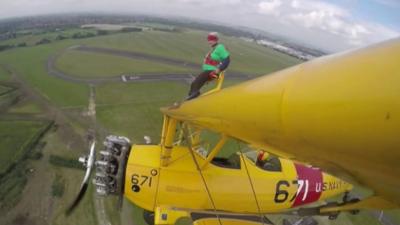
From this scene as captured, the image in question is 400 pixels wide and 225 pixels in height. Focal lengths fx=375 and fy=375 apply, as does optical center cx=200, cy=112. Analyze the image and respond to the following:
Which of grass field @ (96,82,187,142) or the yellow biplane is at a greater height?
the yellow biplane

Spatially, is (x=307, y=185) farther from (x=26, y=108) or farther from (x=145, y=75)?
(x=145, y=75)

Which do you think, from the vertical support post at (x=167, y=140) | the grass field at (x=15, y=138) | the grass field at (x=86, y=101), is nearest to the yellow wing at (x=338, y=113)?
the vertical support post at (x=167, y=140)

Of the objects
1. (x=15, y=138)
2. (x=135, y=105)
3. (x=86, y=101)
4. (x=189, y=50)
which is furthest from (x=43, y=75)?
(x=189, y=50)

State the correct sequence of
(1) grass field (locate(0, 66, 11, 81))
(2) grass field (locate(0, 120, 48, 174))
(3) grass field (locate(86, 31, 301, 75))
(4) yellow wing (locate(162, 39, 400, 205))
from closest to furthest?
(4) yellow wing (locate(162, 39, 400, 205))
(2) grass field (locate(0, 120, 48, 174))
(1) grass field (locate(0, 66, 11, 81))
(3) grass field (locate(86, 31, 301, 75))

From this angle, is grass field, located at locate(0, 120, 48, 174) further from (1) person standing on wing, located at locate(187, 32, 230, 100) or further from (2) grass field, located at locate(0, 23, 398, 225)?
(1) person standing on wing, located at locate(187, 32, 230, 100)

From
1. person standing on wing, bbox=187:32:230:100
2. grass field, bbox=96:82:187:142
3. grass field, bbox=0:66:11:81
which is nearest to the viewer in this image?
person standing on wing, bbox=187:32:230:100

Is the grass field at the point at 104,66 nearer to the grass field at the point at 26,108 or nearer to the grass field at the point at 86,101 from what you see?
the grass field at the point at 86,101

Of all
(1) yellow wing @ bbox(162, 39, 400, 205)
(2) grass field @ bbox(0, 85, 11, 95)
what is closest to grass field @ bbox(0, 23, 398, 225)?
(2) grass field @ bbox(0, 85, 11, 95)

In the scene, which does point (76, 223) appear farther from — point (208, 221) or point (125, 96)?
point (125, 96)
